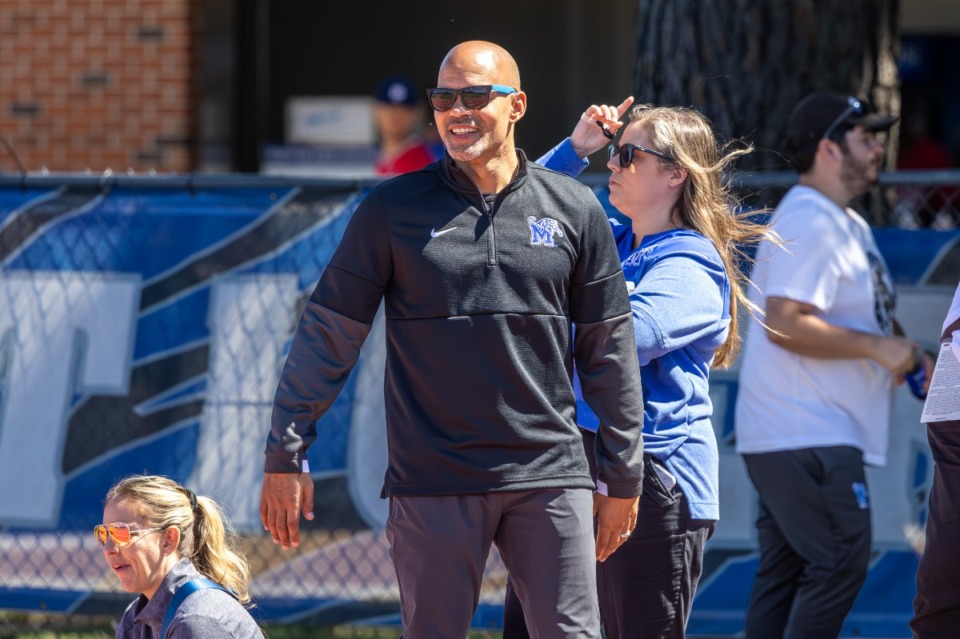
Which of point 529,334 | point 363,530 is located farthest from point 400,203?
point 363,530

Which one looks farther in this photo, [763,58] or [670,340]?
[763,58]

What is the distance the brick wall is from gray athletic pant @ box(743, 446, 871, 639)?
5.36m

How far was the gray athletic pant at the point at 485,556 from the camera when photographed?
3.13 metres

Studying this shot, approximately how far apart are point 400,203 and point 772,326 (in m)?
1.72

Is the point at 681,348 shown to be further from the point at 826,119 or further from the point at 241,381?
the point at 241,381

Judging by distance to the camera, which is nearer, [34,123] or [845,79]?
[845,79]

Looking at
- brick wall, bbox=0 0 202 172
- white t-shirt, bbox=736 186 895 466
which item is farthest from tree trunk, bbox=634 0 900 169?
brick wall, bbox=0 0 202 172

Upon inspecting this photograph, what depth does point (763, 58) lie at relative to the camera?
555 centimetres

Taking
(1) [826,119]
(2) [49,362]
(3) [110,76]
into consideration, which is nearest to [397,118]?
(3) [110,76]

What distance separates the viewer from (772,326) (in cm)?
441

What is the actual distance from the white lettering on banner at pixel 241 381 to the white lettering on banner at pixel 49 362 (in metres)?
0.37

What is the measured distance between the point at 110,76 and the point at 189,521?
5701 mm

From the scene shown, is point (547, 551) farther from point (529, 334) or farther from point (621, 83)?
point (621, 83)

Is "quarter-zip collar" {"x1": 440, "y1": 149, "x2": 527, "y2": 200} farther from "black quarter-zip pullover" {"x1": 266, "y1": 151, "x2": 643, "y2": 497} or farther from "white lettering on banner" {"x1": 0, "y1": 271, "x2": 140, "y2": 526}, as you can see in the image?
"white lettering on banner" {"x1": 0, "y1": 271, "x2": 140, "y2": 526}
